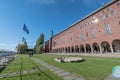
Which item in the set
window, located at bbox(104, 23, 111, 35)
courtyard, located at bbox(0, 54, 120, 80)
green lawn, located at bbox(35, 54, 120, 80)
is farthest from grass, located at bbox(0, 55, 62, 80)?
window, located at bbox(104, 23, 111, 35)

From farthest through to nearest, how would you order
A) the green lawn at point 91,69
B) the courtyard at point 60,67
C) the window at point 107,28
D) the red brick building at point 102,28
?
the window at point 107,28
the red brick building at point 102,28
the courtyard at point 60,67
the green lawn at point 91,69

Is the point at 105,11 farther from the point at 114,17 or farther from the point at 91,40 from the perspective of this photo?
the point at 91,40

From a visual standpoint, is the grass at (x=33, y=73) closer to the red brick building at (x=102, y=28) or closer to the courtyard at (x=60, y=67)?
the courtyard at (x=60, y=67)

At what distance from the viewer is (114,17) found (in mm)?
24484

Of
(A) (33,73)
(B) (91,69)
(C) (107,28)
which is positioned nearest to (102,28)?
(C) (107,28)

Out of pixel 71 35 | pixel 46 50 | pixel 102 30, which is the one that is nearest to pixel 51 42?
pixel 46 50

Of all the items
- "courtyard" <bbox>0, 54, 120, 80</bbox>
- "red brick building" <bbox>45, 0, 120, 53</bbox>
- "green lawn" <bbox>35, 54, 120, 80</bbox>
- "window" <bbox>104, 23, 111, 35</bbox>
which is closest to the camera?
"green lawn" <bbox>35, 54, 120, 80</bbox>

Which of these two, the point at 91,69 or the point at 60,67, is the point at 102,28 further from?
the point at 60,67

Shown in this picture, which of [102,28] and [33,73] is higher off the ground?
[102,28]

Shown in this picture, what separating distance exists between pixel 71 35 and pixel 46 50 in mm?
44647

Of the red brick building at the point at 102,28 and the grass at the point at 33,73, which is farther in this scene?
the red brick building at the point at 102,28

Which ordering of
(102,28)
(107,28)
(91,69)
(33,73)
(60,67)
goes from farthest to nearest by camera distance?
(102,28)
(107,28)
(60,67)
(91,69)
(33,73)

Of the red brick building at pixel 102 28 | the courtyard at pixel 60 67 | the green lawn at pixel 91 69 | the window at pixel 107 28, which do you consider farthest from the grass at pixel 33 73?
the window at pixel 107 28

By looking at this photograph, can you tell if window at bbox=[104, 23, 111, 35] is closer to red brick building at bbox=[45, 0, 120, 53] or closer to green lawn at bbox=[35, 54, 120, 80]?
red brick building at bbox=[45, 0, 120, 53]
